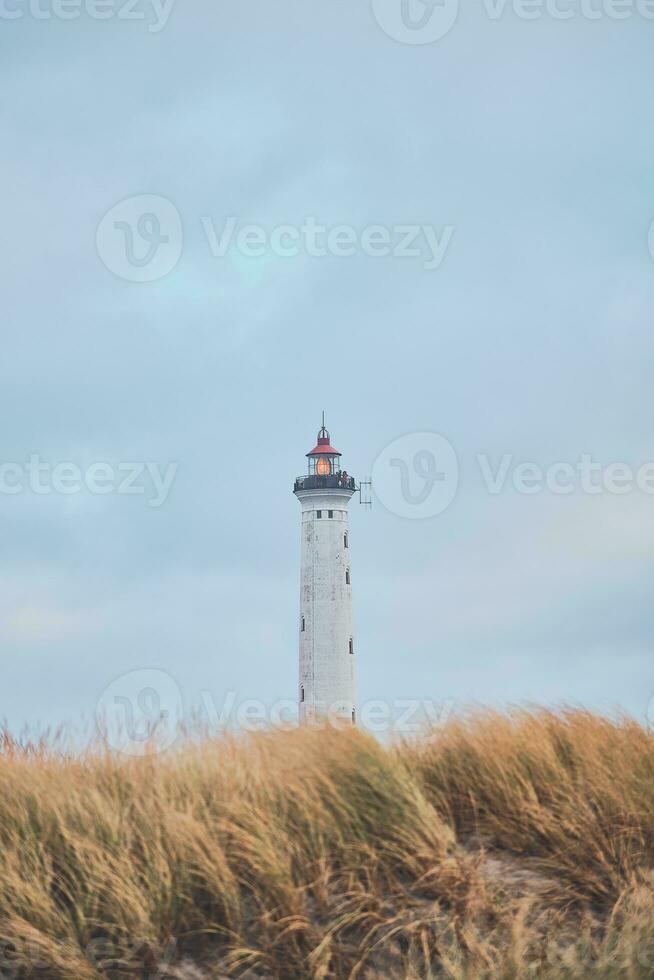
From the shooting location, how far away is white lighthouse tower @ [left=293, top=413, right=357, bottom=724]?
52812 mm

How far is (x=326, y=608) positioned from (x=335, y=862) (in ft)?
144

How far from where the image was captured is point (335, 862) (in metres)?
9.07

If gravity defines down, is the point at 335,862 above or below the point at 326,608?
below

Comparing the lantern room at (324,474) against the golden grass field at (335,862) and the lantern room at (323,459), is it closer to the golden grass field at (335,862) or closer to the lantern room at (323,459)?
the lantern room at (323,459)

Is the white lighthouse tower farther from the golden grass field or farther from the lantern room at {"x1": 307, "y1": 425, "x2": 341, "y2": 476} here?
the golden grass field

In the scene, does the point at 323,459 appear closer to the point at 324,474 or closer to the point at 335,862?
the point at 324,474

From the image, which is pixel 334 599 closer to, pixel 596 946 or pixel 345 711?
pixel 345 711

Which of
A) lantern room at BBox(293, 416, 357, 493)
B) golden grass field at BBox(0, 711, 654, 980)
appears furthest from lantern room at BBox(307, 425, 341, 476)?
golden grass field at BBox(0, 711, 654, 980)

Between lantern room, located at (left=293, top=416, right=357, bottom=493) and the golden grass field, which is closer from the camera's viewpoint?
the golden grass field

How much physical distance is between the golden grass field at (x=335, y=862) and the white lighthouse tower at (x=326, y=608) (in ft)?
139

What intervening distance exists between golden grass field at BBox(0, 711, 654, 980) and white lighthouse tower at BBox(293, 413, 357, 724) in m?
42.4

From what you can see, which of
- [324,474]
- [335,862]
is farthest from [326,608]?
[335,862]

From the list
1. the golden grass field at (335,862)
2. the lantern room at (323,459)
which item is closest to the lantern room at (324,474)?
the lantern room at (323,459)

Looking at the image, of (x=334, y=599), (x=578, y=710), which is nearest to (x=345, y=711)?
(x=334, y=599)
